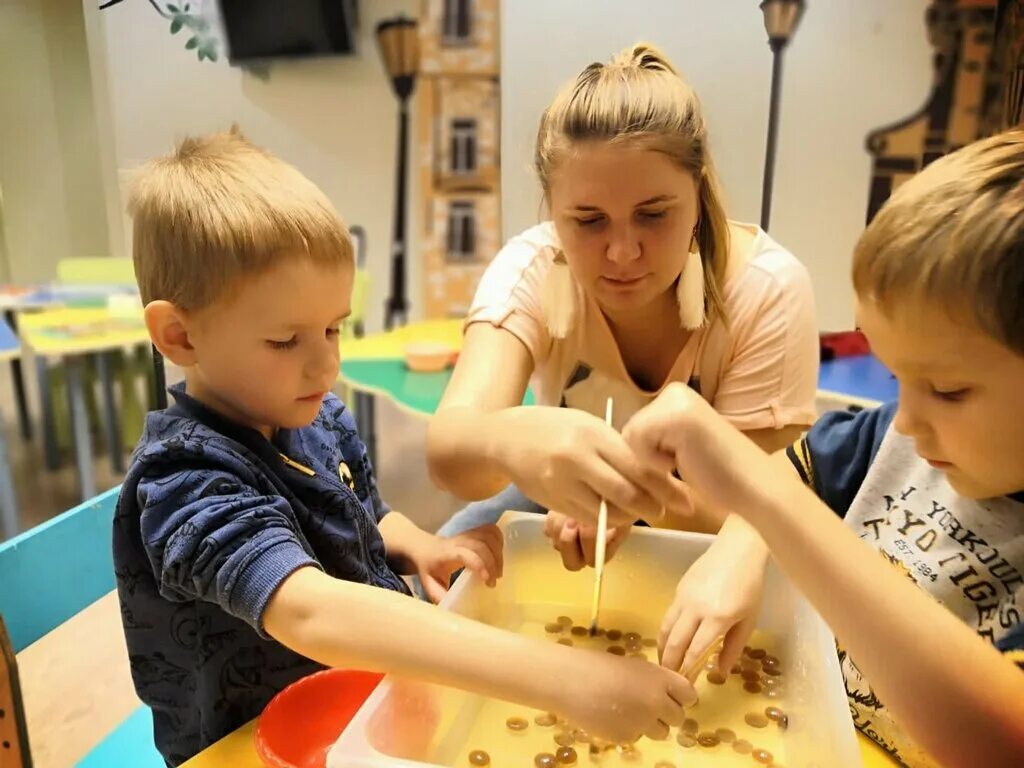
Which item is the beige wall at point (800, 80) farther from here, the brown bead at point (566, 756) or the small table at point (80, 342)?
the brown bead at point (566, 756)

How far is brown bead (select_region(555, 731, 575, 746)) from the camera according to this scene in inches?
26.8

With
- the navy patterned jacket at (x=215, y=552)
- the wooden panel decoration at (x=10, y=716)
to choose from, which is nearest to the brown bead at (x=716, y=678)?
the navy patterned jacket at (x=215, y=552)

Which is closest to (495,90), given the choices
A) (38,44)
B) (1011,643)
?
(38,44)

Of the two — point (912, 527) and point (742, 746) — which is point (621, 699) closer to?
point (742, 746)

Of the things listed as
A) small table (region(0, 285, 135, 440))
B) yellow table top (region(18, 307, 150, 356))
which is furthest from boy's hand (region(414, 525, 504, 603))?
small table (region(0, 285, 135, 440))

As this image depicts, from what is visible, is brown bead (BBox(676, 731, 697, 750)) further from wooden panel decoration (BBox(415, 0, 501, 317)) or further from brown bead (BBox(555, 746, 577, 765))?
wooden panel decoration (BBox(415, 0, 501, 317))

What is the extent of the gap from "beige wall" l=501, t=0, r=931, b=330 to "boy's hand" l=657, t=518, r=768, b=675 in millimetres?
1615

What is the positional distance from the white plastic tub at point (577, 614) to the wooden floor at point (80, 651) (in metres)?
1.15

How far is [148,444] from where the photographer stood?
737mm

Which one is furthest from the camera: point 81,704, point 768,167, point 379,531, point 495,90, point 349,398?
point 495,90

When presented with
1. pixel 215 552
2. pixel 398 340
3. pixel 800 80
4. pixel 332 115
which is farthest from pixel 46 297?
pixel 215 552

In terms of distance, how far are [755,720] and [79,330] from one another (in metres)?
2.50

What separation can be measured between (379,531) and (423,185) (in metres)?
2.20

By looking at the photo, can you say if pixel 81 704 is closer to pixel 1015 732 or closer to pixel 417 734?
pixel 417 734
